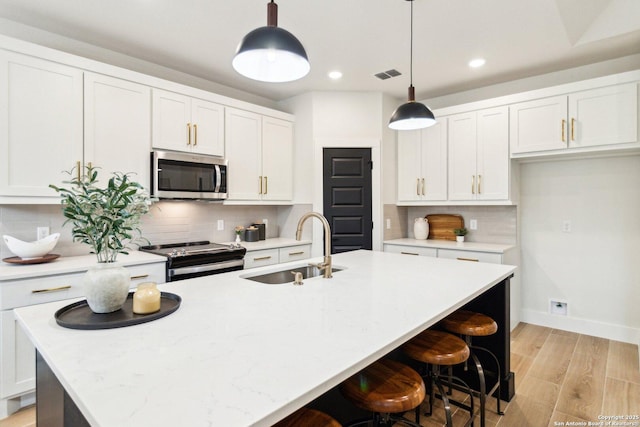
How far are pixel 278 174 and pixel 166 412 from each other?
3558 millimetres

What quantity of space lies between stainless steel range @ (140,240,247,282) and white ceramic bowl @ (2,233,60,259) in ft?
2.53

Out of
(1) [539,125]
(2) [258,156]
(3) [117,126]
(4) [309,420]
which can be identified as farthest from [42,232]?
(1) [539,125]

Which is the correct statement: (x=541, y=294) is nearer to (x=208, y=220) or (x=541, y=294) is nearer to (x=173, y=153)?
(x=208, y=220)

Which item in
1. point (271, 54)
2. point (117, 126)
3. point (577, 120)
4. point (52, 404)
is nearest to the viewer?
point (52, 404)

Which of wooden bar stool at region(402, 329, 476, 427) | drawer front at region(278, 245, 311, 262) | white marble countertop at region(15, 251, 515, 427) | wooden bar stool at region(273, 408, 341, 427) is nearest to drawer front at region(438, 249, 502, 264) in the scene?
drawer front at region(278, 245, 311, 262)

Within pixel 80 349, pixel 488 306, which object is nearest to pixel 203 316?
pixel 80 349

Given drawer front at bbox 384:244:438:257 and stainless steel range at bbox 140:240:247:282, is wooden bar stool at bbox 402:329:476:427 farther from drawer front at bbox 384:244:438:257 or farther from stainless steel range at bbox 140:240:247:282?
drawer front at bbox 384:244:438:257

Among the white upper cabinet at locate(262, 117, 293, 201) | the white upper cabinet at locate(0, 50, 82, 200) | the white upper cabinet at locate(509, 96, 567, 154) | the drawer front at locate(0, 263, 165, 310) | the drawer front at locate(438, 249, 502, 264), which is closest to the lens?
the drawer front at locate(0, 263, 165, 310)

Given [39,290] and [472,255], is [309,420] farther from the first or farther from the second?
[472,255]

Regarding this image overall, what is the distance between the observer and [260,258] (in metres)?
3.60

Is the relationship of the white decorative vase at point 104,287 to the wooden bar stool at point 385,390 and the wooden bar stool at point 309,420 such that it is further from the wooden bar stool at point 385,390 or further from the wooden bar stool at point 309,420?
the wooden bar stool at point 385,390

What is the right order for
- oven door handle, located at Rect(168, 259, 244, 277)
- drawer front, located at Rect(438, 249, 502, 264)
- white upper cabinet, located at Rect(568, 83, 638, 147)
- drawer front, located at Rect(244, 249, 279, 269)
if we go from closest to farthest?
oven door handle, located at Rect(168, 259, 244, 277), white upper cabinet, located at Rect(568, 83, 638, 147), drawer front, located at Rect(438, 249, 502, 264), drawer front, located at Rect(244, 249, 279, 269)

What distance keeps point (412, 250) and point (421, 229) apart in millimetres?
441

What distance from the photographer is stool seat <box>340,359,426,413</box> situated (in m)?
1.27
